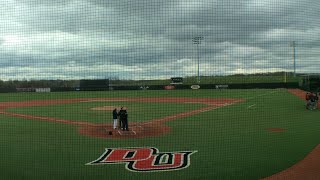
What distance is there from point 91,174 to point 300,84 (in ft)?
104

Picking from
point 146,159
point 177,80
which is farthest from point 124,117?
point 177,80

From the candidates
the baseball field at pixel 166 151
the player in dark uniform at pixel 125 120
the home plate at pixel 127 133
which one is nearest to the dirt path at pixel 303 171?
the baseball field at pixel 166 151

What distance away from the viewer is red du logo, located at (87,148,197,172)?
7.32 meters

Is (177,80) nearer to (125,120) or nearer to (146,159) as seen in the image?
(125,120)

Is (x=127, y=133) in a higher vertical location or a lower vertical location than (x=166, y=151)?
higher

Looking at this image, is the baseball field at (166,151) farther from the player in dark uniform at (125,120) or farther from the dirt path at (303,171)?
the player in dark uniform at (125,120)

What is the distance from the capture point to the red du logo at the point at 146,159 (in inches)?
288

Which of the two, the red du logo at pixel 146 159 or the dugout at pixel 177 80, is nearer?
the red du logo at pixel 146 159

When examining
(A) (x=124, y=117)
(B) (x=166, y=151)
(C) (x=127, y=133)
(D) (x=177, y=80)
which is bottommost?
(B) (x=166, y=151)

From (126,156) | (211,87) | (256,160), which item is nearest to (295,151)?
(256,160)

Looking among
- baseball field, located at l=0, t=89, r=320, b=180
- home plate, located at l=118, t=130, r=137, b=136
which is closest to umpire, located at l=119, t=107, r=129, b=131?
home plate, located at l=118, t=130, r=137, b=136

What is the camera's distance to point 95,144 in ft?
32.7

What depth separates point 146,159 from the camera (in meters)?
7.95

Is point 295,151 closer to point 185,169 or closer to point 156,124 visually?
point 185,169
